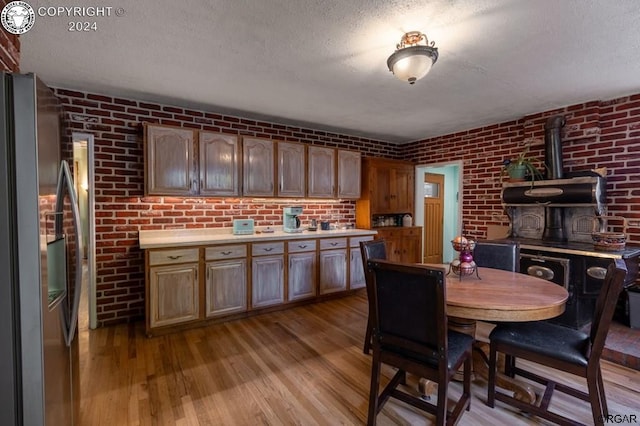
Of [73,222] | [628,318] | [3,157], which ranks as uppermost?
[3,157]

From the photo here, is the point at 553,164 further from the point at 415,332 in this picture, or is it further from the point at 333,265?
the point at 415,332

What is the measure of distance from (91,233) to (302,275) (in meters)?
2.27

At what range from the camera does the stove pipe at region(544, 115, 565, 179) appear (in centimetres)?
329

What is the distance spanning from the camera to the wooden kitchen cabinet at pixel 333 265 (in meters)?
3.91

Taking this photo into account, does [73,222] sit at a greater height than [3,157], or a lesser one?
lesser

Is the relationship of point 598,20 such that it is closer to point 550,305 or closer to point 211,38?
point 550,305

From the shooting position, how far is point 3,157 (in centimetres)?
105

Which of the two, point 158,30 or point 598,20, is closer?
point 598,20

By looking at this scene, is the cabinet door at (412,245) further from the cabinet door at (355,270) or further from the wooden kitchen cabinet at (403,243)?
the cabinet door at (355,270)

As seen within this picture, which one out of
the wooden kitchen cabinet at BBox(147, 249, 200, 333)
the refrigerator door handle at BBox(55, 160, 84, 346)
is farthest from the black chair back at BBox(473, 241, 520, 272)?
the refrigerator door handle at BBox(55, 160, 84, 346)

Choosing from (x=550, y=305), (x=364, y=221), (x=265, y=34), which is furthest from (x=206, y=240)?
(x=550, y=305)

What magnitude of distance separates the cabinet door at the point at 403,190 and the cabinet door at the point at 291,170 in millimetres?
1700

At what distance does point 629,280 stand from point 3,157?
440cm

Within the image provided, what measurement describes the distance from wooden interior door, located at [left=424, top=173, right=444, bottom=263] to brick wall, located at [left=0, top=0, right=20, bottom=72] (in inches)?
225
